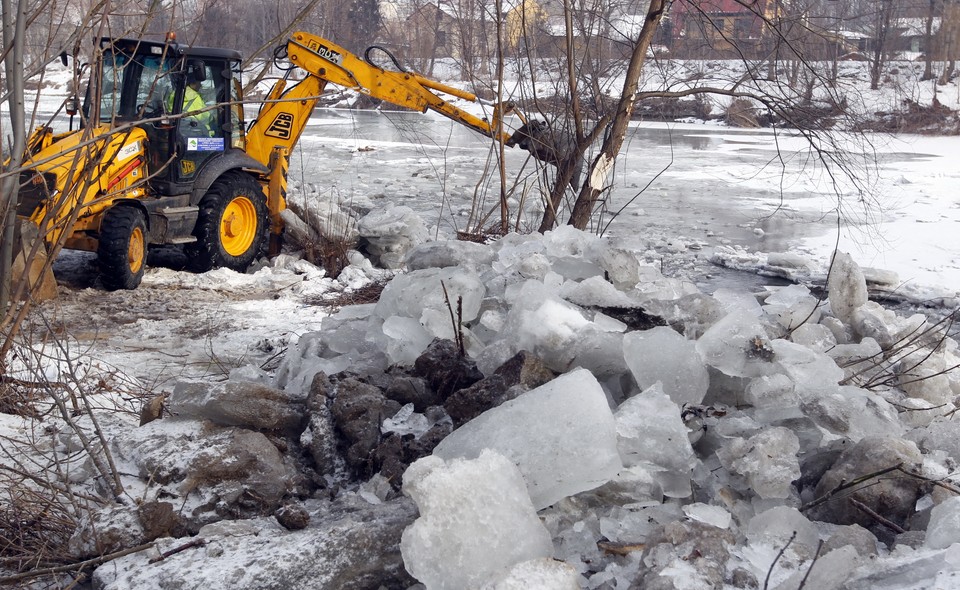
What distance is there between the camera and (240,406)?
3506 millimetres

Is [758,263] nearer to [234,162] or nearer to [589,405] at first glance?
[234,162]

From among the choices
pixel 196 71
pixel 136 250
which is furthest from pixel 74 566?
pixel 196 71

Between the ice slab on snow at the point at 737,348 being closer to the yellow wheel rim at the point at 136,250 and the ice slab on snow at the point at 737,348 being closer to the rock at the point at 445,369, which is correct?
the rock at the point at 445,369

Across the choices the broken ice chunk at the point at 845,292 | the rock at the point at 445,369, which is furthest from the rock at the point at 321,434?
the broken ice chunk at the point at 845,292

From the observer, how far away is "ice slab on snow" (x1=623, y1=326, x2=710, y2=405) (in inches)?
133

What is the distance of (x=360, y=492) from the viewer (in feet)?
10.6

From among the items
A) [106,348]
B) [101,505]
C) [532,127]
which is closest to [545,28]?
[532,127]

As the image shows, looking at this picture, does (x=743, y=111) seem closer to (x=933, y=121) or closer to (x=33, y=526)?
(x=33, y=526)

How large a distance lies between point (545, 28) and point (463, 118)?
43.6 inches

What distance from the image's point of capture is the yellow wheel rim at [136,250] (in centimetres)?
733

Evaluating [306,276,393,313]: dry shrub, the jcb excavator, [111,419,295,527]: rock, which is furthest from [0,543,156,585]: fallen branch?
the jcb excavator

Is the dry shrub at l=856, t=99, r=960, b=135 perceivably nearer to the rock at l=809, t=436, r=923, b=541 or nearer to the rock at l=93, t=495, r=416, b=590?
the rock at l=809, t=436, r=923, b=541

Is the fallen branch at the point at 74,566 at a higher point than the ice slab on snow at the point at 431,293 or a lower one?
lower

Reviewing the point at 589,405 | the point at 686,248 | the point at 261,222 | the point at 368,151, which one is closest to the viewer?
the point at 589,405
